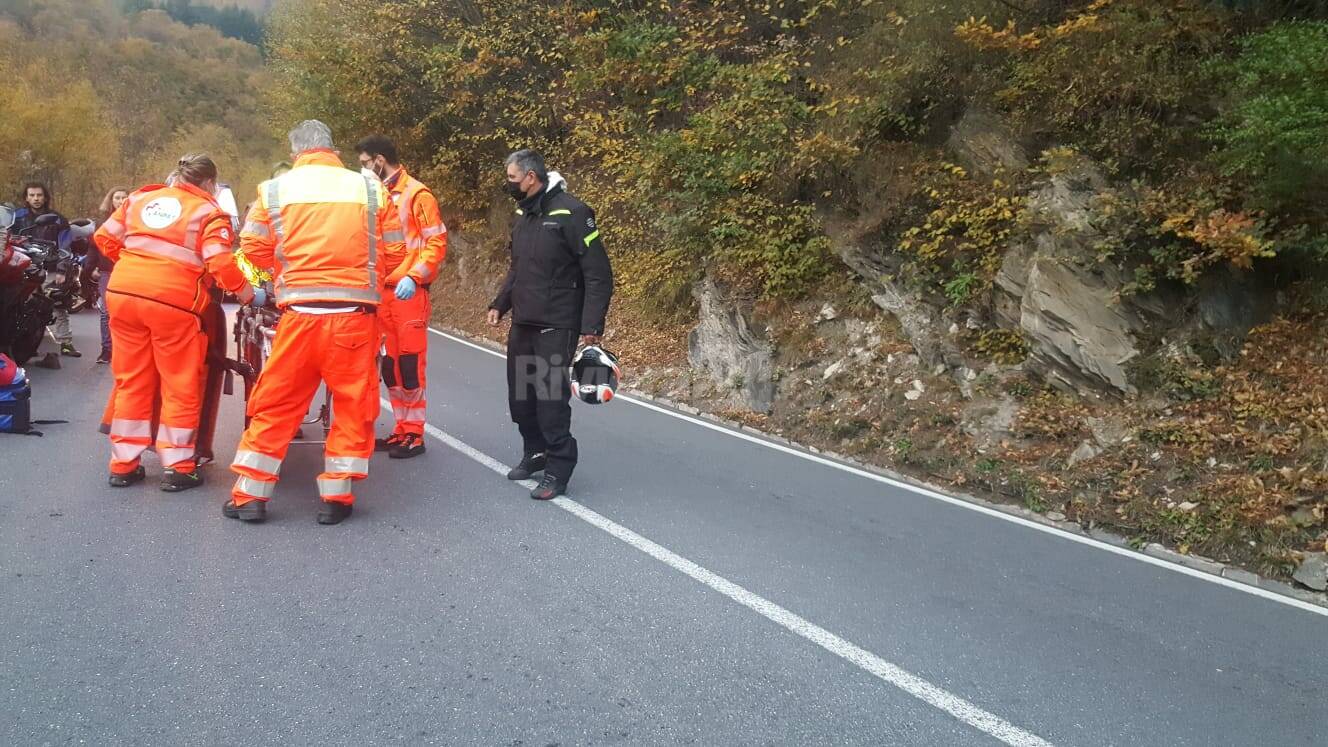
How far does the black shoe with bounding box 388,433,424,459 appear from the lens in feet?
21.2

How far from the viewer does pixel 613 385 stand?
559cm

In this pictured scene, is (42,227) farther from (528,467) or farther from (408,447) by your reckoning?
(528,467)

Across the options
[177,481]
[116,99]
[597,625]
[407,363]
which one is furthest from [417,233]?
[116,99]

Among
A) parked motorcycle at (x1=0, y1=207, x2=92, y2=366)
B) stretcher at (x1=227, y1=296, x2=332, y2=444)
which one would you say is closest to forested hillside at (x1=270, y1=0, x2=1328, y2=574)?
stretcher at (x1=227, y1=296, x2=332, y2=444)

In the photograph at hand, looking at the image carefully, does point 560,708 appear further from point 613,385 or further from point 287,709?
point 613,385

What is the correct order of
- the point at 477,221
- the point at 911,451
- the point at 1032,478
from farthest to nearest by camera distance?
the point at 477,221
the point at 911,451
the point at 1032,478

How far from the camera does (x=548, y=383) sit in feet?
18.5

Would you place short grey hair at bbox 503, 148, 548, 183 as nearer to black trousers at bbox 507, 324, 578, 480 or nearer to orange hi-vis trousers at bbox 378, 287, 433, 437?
black trousers at bbox 507, 324, 578, 480

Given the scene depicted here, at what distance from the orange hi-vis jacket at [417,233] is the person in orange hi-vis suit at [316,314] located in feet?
3.12

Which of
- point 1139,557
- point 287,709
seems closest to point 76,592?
point 287,709

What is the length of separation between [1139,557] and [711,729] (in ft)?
12.4

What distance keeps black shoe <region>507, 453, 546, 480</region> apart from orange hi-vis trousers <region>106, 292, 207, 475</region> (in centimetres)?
202

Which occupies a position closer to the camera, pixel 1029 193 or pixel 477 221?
pixel 1029 193

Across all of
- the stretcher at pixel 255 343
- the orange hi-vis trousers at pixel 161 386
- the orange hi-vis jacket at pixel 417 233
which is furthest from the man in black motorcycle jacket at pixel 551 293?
the orange hi-vis trousers at pixel 161 386
